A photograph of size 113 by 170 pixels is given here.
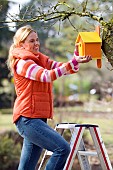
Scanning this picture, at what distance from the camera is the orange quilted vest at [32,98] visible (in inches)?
223

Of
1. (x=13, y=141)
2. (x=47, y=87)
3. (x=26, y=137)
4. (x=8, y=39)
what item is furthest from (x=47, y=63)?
(x=8, y=39)

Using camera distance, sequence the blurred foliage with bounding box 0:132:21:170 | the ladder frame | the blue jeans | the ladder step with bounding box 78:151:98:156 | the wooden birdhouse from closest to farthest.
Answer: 1. the blue jeans
2. the wooden birdhouse
3. the ladder frame
4. the ladder step with bounding box 78:151:98:156
5. the blurred foliage with bounding box 0:132:21:170

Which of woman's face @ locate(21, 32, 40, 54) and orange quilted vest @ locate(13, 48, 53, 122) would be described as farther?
woman's face @ locate(21, 32, 40, 54)

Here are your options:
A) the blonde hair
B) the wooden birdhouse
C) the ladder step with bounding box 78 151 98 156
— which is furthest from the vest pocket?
the ladder step with bounding box 78 151 98 156

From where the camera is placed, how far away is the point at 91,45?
19.1ft

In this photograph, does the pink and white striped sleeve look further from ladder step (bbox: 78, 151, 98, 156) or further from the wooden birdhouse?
ladder step (bbox: 78, 151, 98, 156)

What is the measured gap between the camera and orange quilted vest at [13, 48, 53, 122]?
5.66 metres

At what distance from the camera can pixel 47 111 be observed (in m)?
5.70

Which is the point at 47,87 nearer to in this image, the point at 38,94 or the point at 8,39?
the point at 38,94

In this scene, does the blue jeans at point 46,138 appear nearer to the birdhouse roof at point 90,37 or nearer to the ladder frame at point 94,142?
the ladder frame at point 94,142

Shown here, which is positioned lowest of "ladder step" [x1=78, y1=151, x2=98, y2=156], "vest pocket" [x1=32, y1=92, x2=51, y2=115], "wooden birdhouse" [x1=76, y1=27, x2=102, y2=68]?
"ladder step" [x1=78, y1=151, x2=98, y2=156]

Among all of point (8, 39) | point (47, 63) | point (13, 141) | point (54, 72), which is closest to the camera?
point (54, 72)

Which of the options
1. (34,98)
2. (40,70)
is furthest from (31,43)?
(34,98)

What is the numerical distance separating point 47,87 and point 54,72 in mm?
255
